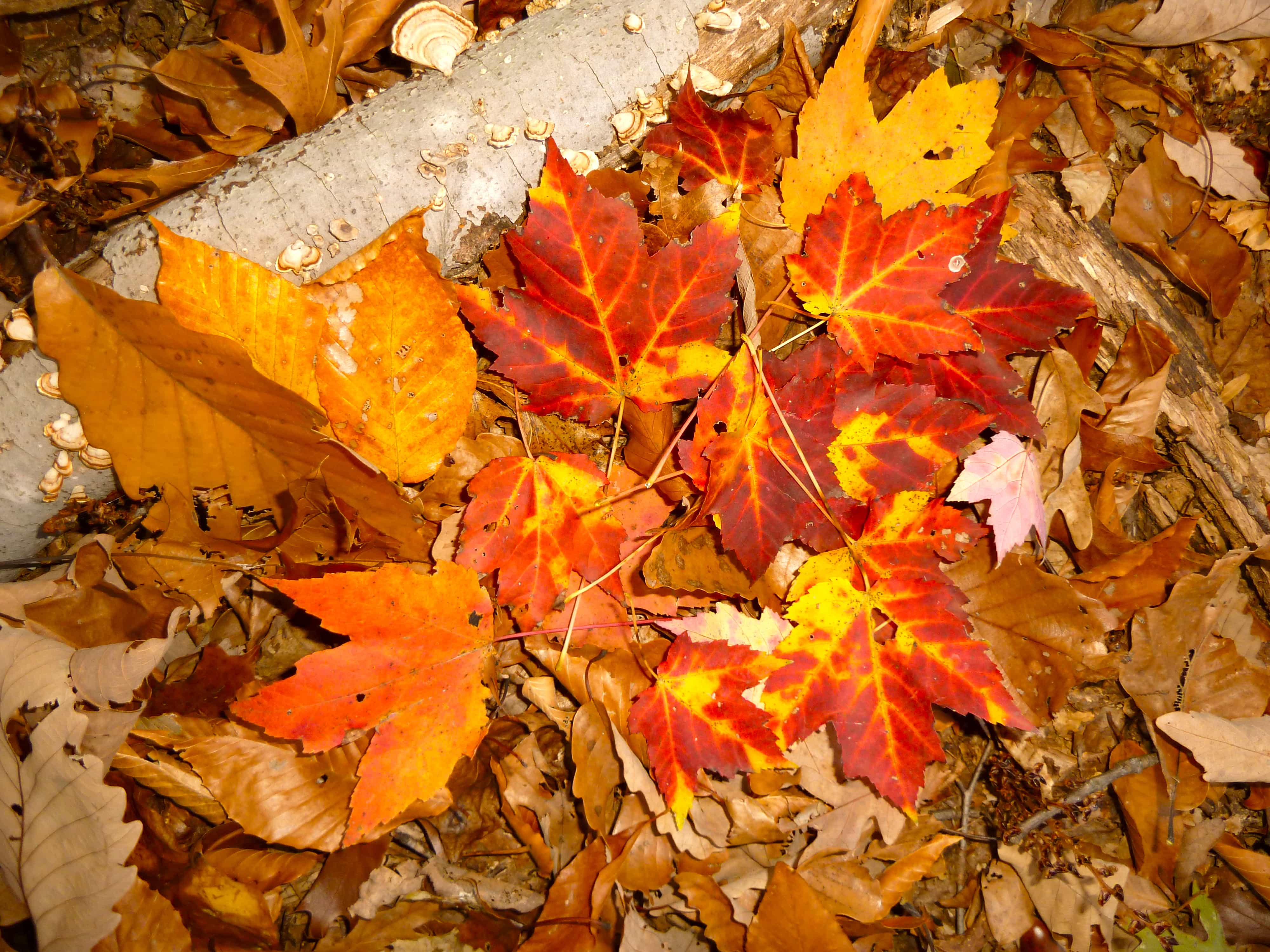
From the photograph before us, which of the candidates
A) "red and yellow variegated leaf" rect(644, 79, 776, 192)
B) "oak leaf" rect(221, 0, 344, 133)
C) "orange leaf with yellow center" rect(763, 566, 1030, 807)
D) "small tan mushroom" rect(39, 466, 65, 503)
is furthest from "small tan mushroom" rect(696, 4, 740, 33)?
→ "small tan mushroom" rect(39, 466, 65, 503)

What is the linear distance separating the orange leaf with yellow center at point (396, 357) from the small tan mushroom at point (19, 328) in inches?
24.5

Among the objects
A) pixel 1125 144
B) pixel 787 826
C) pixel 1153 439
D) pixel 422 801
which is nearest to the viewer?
pixel 422 801

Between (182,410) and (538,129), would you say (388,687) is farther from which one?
(538,129)

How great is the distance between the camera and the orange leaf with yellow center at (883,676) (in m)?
1.68

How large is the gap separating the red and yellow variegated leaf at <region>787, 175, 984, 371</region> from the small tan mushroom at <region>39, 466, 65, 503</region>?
1920 millimetres

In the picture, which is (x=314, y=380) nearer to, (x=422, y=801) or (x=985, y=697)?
(x=422, y=801)

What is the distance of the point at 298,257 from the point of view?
64.3 inches

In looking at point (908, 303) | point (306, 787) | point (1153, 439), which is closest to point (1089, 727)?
point (1153, 439)

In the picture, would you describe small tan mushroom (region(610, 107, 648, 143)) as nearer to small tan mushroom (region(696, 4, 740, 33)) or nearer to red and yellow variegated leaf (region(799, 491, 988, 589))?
small tan mushroom (region(696, 4, 740, 33))

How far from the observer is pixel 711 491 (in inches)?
64.4

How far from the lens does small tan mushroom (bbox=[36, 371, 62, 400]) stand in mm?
1554

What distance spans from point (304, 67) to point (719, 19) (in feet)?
3.49

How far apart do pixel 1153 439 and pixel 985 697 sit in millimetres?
1031

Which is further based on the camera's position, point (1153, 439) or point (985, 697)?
point (1153, 439)
